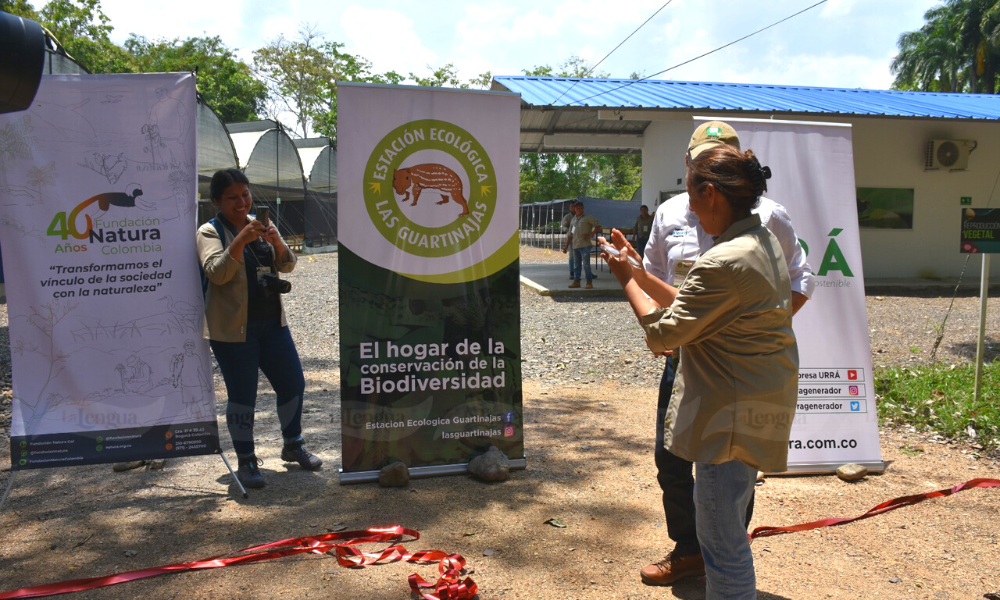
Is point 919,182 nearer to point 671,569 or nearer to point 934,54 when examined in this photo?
point 671,569

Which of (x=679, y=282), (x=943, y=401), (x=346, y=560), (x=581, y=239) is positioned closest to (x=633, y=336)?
(x=943, y=401)

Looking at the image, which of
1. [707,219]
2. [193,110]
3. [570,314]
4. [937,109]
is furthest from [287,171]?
[707,219]

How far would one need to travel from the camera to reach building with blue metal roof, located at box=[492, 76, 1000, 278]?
45.7 feet

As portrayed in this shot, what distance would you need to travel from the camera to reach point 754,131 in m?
4.39

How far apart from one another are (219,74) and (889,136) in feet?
135

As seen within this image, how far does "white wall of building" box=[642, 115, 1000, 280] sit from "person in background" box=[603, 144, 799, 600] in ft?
44.6

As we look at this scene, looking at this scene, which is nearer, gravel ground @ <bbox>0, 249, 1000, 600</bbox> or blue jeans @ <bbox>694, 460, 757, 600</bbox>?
blue jeans @ <bbox>694, 460, 757, 600</bbox>

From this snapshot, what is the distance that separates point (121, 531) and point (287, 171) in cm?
2313

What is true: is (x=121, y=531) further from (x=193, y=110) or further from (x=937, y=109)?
(x=937, y=109)

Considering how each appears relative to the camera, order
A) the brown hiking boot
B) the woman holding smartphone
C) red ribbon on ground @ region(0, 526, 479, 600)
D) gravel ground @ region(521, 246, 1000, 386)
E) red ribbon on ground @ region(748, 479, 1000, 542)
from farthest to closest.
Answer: gravel ground @ region(521, 246, 1000, 386) < the woman holding smartphone < red ribbon on ground @ region(748, 479, 1000, 542) < the brown hiking boot < red ribbon on ground @ region(0, 526, 479, 600)

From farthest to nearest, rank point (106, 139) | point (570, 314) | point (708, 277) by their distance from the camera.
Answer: point (570, 314)
point (106, 139)
point (708, 277)

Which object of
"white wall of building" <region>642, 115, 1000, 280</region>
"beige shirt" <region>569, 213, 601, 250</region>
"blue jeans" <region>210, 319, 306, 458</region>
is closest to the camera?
"blue jeans" <region>210, 319, 306, 458</region>

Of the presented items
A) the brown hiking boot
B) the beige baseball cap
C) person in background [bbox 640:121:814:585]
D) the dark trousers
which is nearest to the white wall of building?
person in background [bbox 640:121:814:585]

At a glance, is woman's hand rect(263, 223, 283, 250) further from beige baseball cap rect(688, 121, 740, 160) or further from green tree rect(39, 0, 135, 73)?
green tree rect(39, 0, 135, 73)
